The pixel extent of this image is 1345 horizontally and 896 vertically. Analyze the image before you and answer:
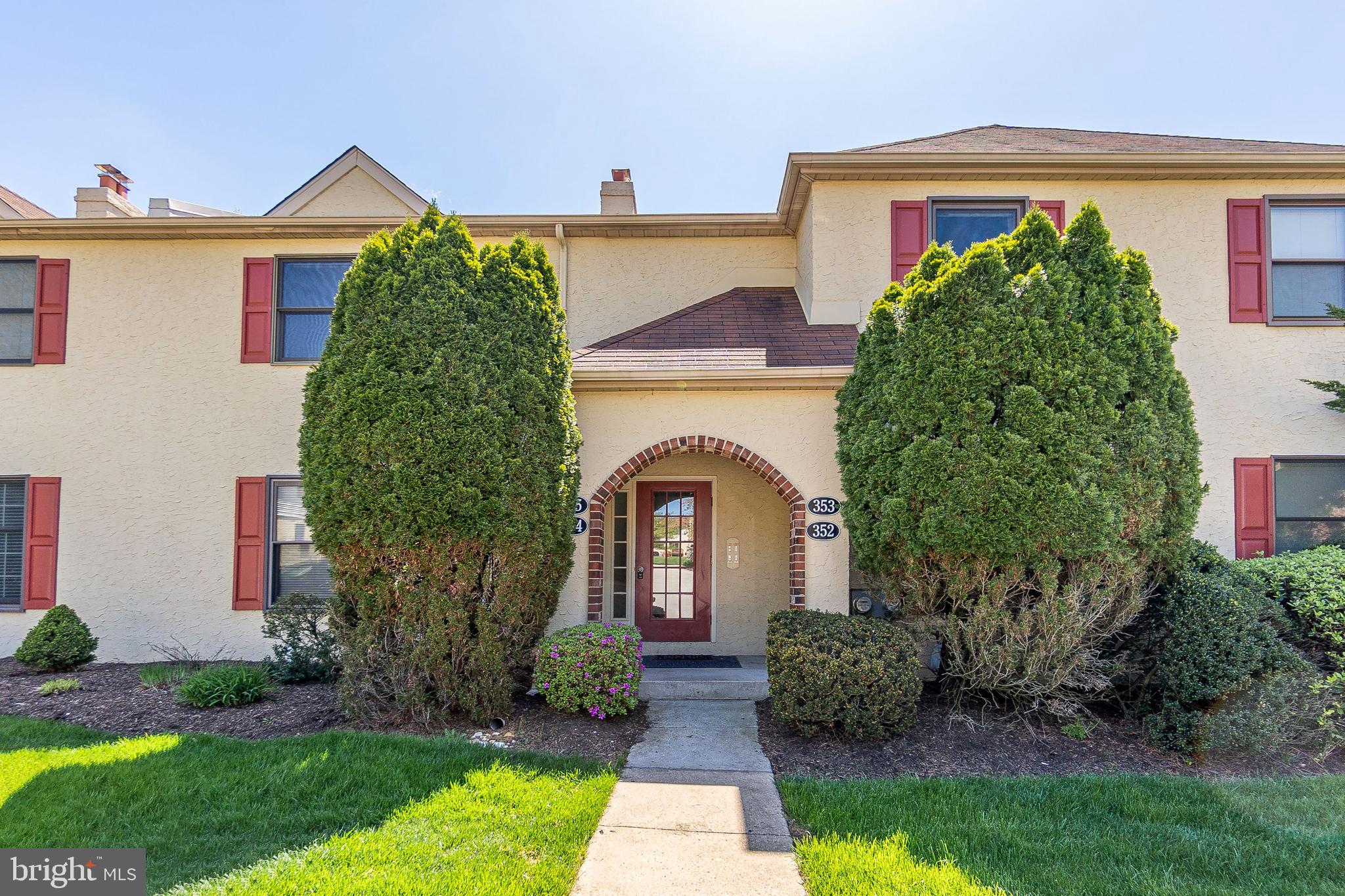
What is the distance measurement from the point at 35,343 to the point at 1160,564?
12.1 metres

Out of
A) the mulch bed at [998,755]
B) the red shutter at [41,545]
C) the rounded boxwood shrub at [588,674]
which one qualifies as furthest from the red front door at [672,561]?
the red shutter at [41,545]

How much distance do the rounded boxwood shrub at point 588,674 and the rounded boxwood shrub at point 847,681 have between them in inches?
49.0

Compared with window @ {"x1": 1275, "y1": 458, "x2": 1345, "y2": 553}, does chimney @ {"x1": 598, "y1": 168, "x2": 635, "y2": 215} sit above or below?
above

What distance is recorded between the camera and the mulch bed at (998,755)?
4.81 meters

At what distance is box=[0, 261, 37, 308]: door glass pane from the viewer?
27.1 feet

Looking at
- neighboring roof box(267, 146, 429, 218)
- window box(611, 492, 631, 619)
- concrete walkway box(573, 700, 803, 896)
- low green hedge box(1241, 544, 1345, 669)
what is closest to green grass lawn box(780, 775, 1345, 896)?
concrete walkway box(573, 700, 803, 896)

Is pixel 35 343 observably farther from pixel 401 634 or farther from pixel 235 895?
pixel 235 895

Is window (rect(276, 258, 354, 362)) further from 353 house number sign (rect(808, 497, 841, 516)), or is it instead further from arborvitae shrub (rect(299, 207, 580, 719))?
353 house number sign (rect(808, 497, 841, 516))

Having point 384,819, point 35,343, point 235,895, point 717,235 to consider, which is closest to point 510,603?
point 384,819

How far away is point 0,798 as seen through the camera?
3953 mm

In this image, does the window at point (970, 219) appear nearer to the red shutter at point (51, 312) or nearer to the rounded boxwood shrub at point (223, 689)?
the rounded boxwood shrub at point (223, 689)

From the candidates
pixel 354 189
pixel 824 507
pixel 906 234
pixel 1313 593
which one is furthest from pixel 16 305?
pixel 1313 593

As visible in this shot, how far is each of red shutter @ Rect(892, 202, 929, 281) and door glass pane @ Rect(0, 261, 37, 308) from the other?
1042cm

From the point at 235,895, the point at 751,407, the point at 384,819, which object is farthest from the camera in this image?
the point at 751,407
